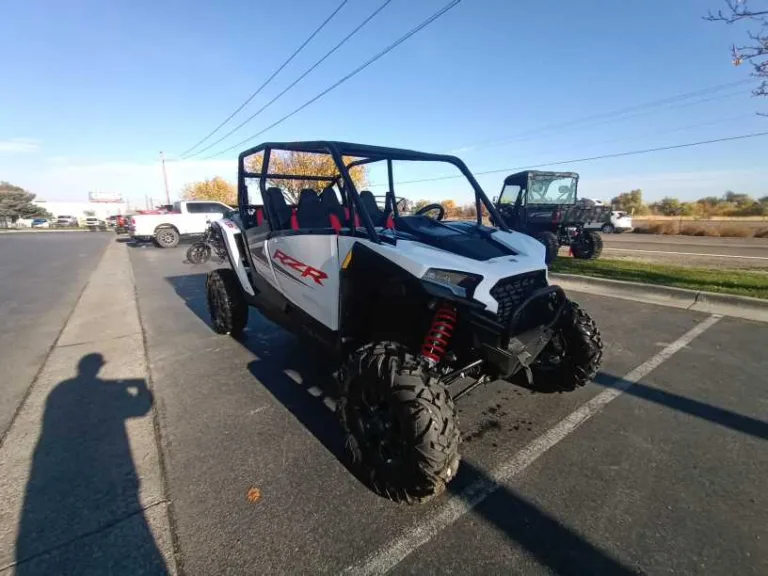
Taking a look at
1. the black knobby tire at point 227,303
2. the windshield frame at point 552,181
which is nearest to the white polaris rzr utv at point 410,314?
the black knobby tire at point 227,303

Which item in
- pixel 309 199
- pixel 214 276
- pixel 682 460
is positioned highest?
pixel 309 199

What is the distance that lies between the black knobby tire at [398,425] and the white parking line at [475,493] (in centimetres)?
14

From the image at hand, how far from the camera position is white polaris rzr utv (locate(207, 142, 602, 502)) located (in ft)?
6.90

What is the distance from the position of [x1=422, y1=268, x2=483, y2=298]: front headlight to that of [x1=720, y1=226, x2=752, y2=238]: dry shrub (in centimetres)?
2472

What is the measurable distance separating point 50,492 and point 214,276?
3156 mm

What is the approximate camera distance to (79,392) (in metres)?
3.47

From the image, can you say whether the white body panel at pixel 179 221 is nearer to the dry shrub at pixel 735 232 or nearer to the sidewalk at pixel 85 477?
the sidewalk at pixel 85 477

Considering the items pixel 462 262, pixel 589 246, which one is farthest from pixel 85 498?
pixel 589 246

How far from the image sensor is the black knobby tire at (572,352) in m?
3.00

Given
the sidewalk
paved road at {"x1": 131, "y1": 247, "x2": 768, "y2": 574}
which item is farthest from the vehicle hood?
the sidewalk

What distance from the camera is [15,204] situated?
220 ft

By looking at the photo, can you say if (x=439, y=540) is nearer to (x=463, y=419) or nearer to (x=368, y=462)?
(x=368, y=462)

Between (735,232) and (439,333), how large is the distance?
83.9 ft

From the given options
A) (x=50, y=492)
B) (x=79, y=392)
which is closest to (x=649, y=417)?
(x=50, y=492)
